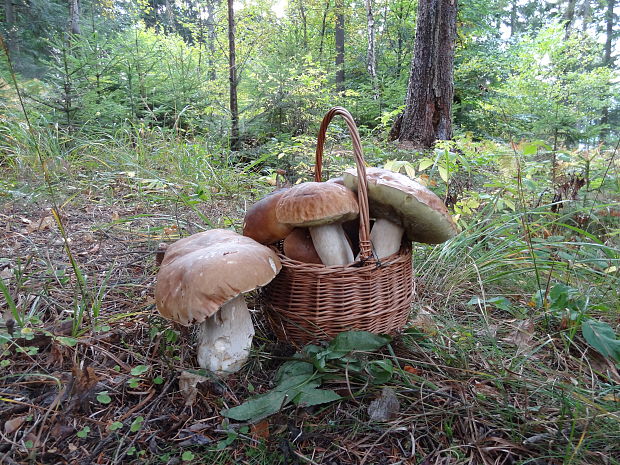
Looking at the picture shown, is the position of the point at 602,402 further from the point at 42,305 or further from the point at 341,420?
the point at 42,305

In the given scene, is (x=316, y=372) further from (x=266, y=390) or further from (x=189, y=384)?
(x=189, y=384)

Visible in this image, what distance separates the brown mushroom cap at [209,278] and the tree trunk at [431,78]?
12.5 ft

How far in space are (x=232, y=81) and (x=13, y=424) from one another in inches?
169

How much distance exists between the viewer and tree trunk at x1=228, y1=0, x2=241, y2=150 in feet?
14.5

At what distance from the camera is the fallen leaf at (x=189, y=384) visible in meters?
1.19

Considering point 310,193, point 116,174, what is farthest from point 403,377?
point 116,174

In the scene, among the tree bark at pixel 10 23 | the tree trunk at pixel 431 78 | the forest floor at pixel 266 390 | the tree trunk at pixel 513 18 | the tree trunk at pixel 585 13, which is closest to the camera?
the forest floor at pixel 266 390

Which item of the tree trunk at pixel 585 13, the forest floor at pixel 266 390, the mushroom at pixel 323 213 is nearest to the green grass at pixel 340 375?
the forest floor at pixel 266 390

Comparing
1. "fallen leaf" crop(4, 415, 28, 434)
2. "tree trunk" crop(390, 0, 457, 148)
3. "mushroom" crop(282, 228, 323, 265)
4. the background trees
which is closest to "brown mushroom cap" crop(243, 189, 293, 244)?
"mushroom" crop(282, 228, 323, 265)

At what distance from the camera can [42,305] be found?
1.53 m

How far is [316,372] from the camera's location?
47.9 inches

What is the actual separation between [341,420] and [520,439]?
1.69ft

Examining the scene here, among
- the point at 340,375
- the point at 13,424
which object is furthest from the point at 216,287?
the point at 13,424

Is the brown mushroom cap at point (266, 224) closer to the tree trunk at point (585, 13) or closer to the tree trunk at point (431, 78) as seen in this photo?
the tree trunk at point (431, 78)
